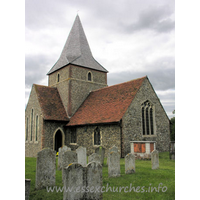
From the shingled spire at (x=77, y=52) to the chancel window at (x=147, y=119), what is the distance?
28.9 ft

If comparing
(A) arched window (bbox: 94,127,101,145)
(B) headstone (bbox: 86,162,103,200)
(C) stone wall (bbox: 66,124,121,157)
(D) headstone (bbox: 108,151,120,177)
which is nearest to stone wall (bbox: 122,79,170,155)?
(C) stone wall (bbox: 66,124,121,157)

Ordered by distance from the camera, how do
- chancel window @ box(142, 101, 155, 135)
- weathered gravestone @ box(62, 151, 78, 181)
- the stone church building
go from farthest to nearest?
chancel window @ box(142, 101, 155, 135)
the stone church building
weathered gravestone @ box(62, 151, 78, 181)

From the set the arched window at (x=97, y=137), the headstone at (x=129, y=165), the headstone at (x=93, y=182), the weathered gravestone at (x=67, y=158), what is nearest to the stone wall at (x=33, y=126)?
the arched window at (x=97, y=137)

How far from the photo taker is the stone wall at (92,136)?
1412 cm

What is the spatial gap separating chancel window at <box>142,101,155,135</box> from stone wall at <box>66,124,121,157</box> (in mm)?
2804

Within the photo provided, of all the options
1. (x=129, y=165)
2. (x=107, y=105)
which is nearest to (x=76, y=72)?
(x=107, y=105)

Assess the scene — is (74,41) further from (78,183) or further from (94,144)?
(78,183)

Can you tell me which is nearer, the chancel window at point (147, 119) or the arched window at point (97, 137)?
the arched window at point (97, 137)

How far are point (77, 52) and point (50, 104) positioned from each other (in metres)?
7.36

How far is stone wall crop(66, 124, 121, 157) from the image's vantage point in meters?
14.1

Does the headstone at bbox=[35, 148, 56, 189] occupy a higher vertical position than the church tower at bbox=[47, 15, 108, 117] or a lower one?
lower

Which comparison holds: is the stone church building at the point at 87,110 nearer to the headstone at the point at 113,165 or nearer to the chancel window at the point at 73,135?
the chancel window at the point at 73,135

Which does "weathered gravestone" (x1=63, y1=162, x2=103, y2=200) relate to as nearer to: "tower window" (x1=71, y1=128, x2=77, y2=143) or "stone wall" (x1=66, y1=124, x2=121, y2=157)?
"stone wall" (x1=66, y1=124, x2=121, y2=157)

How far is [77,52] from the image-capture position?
22750mm
